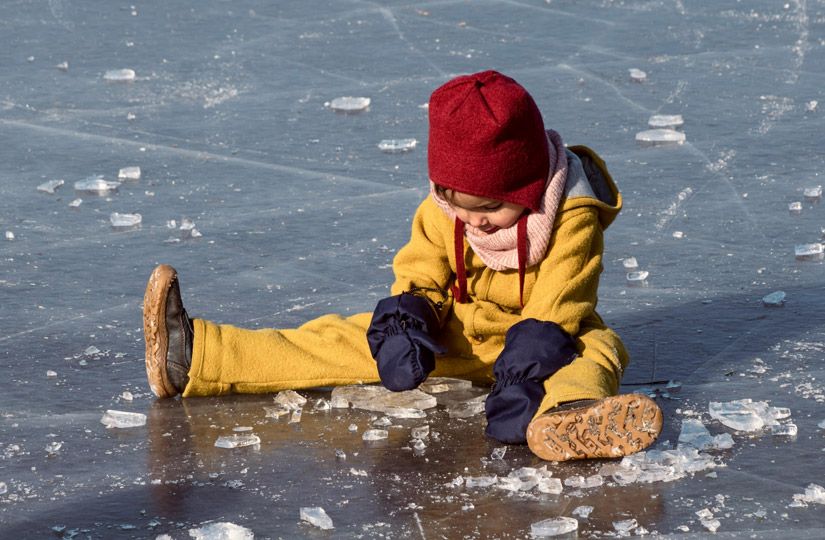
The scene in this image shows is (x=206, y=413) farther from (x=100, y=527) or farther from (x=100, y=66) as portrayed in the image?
(x=100, y=66)

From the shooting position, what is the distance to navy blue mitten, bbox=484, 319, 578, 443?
10.6ft

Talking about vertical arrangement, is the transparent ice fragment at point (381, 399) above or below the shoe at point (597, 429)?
below

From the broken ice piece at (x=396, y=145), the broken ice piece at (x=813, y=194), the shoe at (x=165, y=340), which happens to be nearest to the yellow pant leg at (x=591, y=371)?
the shoe at (x=165, y=340)

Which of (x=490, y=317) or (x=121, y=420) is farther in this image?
(x=490, y=317)

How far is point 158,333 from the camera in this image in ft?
11.7

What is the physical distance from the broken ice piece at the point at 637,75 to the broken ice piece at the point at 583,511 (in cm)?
424

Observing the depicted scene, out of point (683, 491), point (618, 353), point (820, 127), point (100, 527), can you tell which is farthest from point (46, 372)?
point (820, 127)

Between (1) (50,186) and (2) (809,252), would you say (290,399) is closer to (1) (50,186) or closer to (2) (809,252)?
(2) (809,252)

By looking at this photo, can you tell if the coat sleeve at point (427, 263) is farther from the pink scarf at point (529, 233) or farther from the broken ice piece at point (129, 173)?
the broken ice piece at point (129, 173)

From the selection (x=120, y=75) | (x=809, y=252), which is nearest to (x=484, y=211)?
(x=809, y=252)

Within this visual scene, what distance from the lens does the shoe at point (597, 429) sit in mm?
3051

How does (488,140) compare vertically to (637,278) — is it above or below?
above

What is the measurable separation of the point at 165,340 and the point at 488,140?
952 mm

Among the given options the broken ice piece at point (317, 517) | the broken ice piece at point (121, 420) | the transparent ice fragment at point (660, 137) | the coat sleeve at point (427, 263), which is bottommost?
the transparent ice fragment at point (660, 137)
